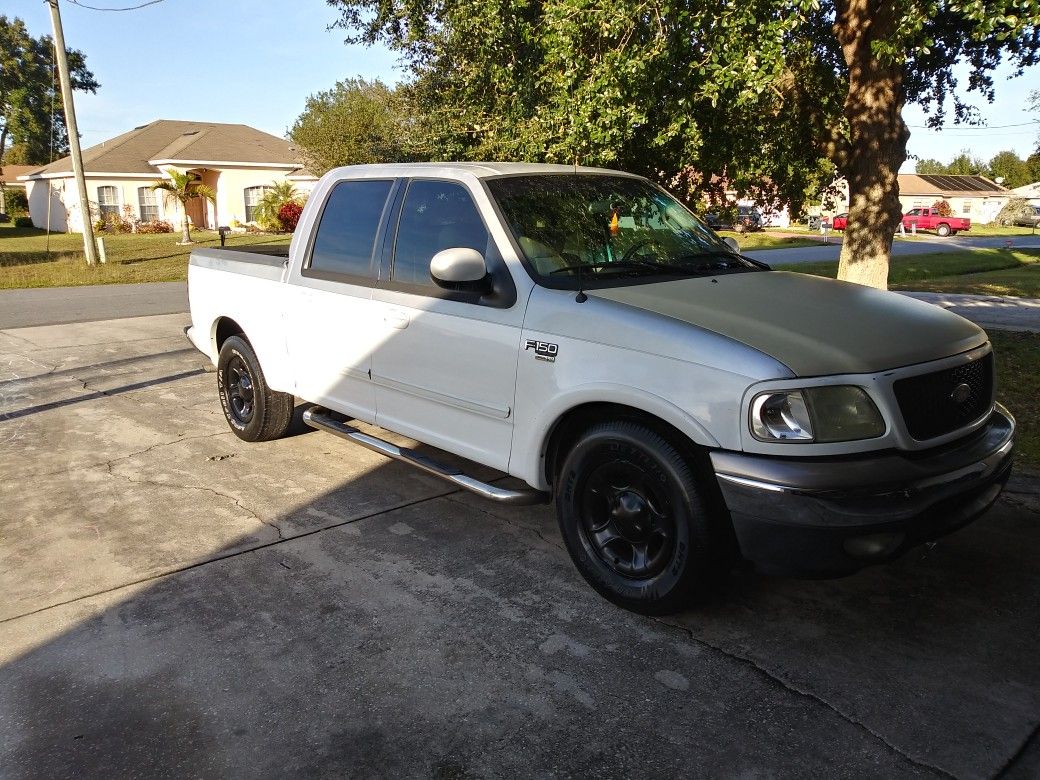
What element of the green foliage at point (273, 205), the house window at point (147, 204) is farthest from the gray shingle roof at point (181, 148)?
the green foliage at point (273, 205)

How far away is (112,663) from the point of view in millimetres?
3326

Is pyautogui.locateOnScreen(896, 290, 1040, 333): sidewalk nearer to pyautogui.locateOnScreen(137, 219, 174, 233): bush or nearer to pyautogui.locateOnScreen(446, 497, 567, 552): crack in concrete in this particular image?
pyautogui.locateOnScreen(446, 497, 567, 552): crack in concrete

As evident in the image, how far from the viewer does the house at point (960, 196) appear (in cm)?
6894

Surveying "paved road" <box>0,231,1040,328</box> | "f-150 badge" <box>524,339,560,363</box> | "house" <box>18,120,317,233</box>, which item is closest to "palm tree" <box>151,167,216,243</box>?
"house" <box>18,120,317,233</box>

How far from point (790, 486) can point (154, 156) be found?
4597 centimetres

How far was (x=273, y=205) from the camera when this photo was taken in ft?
122

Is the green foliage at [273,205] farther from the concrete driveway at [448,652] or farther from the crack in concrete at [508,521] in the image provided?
the crack in concrete at [508,521]

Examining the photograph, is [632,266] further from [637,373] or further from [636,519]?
[636,519]

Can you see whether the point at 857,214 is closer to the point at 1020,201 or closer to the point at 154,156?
the point at 154,156

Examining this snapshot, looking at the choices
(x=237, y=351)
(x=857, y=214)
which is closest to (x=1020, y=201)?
(x=857, y=214)

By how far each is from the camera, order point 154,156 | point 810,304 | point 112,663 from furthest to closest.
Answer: point 154,156
point 810,304
point 112,663

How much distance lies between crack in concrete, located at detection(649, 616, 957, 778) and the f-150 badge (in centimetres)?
124

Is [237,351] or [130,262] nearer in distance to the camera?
[237,351]

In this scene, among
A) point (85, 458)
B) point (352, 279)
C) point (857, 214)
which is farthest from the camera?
point (857, 214)
